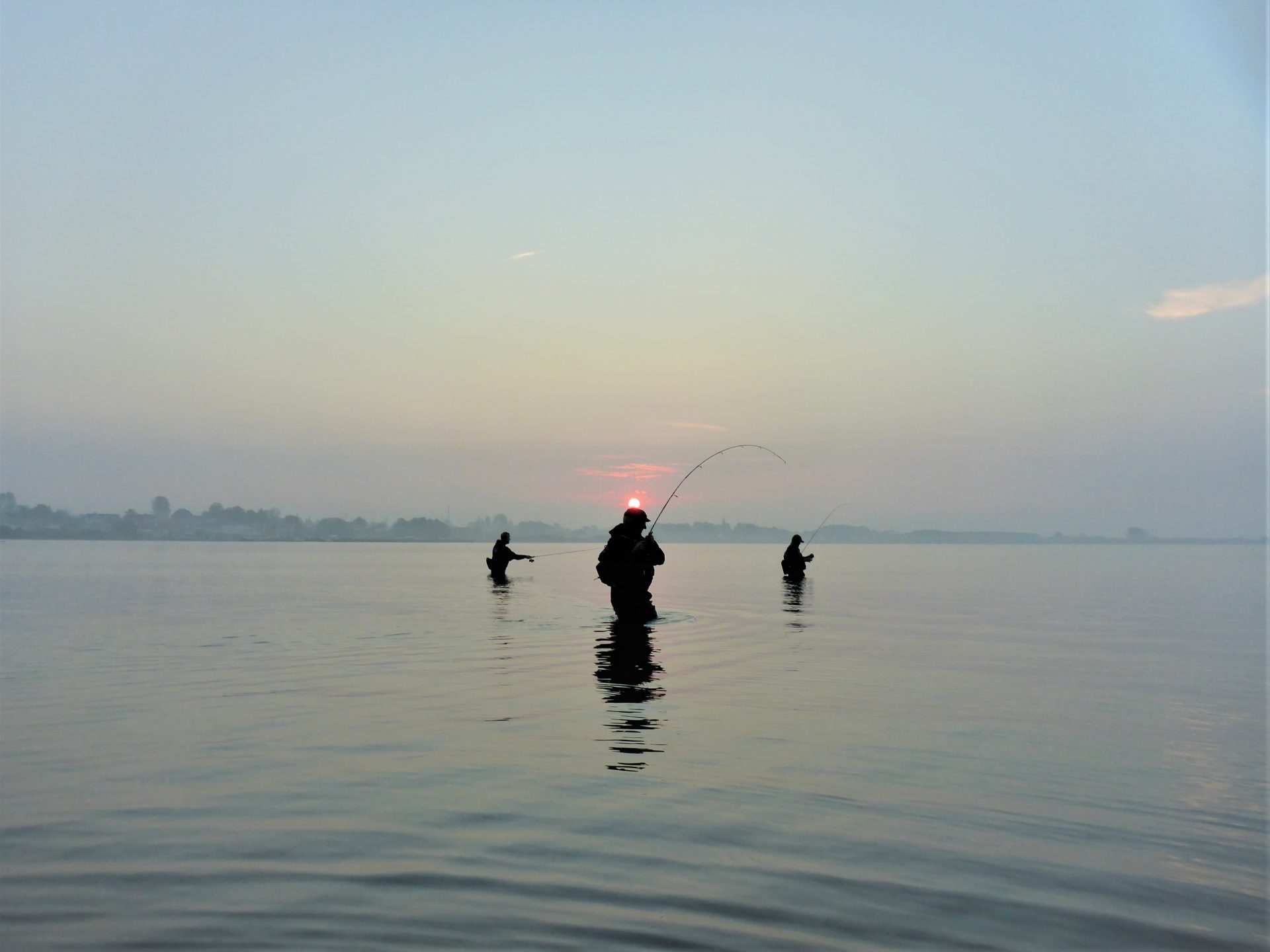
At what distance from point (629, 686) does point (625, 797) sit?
6.40 m

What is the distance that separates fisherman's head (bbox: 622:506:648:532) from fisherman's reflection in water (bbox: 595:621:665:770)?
2.52 metres

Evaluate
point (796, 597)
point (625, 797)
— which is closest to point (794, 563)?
point (796, 597)

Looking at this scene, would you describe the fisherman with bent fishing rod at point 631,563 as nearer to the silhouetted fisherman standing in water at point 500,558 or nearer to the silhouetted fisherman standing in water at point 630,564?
the silhouetted fisherman standing in water at point 630,564

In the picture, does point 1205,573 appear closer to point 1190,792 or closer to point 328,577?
point 328,577

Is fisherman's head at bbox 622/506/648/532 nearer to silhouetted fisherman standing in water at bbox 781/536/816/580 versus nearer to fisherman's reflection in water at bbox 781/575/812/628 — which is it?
fisherman's reflection in water at bbox 781/575/812/628

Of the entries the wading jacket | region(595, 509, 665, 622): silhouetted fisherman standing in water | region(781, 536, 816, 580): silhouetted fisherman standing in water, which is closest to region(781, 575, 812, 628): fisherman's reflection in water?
region(781, 536, 816, 580): silhouetted fisherman standing in water

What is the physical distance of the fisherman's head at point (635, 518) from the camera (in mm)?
20062

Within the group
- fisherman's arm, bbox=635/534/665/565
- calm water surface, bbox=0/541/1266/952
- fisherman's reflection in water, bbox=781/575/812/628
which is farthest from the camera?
fisherman's reflection in water, bbox=781/575/812/628

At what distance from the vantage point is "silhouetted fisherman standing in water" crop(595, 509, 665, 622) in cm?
1998

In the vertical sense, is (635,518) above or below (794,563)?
above

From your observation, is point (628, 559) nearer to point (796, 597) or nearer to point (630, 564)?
point (630, 564)

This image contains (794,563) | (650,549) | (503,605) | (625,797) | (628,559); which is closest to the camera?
(625,797)

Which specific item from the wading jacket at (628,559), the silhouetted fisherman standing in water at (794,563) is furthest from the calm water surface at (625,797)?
the silhouetted fisherman standing in water at (794,563)

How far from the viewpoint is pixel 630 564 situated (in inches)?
811
